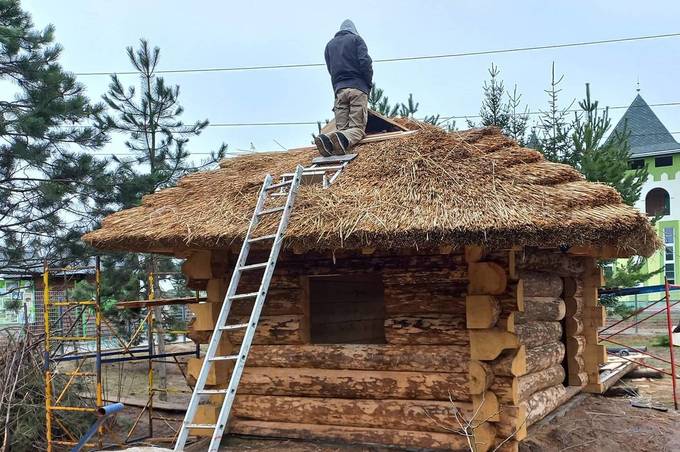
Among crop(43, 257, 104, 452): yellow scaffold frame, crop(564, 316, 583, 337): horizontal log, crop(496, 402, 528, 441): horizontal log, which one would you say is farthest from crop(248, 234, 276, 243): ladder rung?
crop(564, 316, 583, 337): horizontal log

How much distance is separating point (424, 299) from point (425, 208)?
108 centimetres

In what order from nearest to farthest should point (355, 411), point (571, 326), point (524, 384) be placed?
point (355, 411), point (524, 384), point (571, 326)

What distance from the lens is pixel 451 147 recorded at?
20.9 ft

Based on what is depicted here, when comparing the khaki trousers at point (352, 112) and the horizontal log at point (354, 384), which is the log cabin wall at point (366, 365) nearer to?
the horizontal log at point (354, 384)

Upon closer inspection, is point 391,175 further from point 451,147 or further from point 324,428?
point 324,428

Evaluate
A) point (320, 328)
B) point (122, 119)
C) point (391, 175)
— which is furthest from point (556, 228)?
point (122, 119)

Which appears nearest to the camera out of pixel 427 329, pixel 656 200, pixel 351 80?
pixel 427 329

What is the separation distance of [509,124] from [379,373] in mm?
11704

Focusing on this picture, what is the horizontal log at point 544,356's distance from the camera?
650 centimetres

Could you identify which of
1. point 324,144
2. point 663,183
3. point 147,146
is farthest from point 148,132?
point 663,183

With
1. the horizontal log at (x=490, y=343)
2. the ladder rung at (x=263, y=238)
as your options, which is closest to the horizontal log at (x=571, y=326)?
the horizontal log at (x=490, y=343)

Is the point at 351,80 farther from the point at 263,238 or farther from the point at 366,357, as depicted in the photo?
the point at 366,357

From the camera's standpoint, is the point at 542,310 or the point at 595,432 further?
the point at 542,310

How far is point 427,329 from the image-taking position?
5883 millimetres
